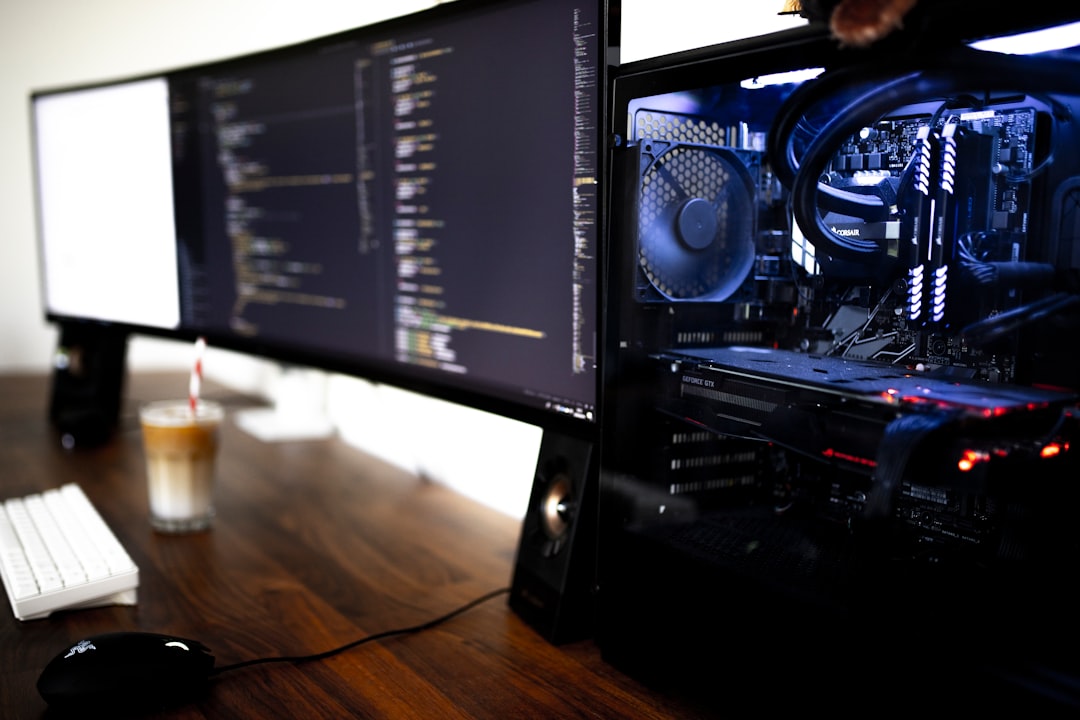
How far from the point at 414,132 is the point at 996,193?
0.59m

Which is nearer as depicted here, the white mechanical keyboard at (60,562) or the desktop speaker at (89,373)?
the white mechanical keyboard at (60,562)

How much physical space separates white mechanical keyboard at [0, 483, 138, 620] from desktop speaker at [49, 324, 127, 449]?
562mm

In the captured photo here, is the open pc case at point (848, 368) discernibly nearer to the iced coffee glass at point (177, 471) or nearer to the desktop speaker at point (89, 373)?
Result: the iced coffee glass at point (177, 471)

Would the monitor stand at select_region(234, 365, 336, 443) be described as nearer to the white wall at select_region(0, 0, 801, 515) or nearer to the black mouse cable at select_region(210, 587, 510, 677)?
the white wall at select_region(0, 0, 801, 515)

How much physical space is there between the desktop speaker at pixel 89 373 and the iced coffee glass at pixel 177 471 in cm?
52

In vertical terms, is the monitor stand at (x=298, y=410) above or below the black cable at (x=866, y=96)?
below

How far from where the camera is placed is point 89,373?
159 centimetres

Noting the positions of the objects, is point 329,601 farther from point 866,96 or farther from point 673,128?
point 866,96

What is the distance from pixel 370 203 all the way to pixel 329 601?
0.45 m

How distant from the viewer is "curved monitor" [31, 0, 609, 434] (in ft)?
2.56

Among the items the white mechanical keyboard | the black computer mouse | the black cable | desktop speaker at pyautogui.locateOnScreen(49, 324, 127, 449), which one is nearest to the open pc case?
the black cable

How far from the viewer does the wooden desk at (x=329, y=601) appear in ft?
2.20

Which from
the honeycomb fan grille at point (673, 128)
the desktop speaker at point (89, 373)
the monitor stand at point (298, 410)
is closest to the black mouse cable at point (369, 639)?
the honeycomb fan grille at point (673, 128)

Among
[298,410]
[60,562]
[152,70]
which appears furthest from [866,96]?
[152,70]
